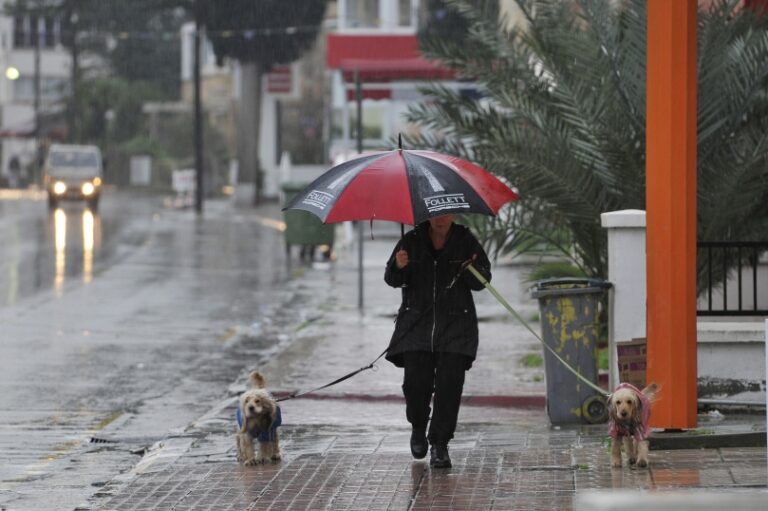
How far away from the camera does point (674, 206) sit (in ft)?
31.2

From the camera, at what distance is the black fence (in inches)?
437

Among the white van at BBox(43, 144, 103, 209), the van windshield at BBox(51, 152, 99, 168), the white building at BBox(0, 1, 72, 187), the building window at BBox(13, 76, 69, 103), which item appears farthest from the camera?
the building window at BBox(13, 76, 69, 103)

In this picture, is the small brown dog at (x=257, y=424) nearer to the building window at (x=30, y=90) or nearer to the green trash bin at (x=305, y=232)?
the green trash bin at (x=305, y=232)

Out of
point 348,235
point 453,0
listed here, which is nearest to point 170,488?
point 453,0

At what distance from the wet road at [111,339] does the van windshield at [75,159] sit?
11279mm

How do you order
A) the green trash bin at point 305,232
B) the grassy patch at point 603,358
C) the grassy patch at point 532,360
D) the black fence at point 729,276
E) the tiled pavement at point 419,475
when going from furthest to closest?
the green trash bin at point 305,232 < the grassy patch at point 532,360 < the grassy patch at point 603,358 < the black fence at point 729,276 < the tiled pavement at point 419,475

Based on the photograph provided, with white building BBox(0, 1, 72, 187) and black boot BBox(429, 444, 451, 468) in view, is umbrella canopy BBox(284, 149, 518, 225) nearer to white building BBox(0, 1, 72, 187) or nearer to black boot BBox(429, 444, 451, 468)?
black boot BBox(429, 444, 451, 468)

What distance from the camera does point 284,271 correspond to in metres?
25.7

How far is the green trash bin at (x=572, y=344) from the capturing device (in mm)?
10672

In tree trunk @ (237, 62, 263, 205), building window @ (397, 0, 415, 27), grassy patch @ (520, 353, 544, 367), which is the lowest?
grassy patch @ (520, 353, 544, 367)

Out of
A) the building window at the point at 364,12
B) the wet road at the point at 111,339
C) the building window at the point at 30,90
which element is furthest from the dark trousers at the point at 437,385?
the building window at the point at 30,90

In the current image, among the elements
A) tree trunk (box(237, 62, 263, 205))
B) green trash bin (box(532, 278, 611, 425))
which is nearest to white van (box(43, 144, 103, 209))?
tree trunk (box(237, 62, 263, 205))

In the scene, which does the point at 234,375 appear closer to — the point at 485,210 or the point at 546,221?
the point at 546,221

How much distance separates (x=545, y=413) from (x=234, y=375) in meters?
3.66
